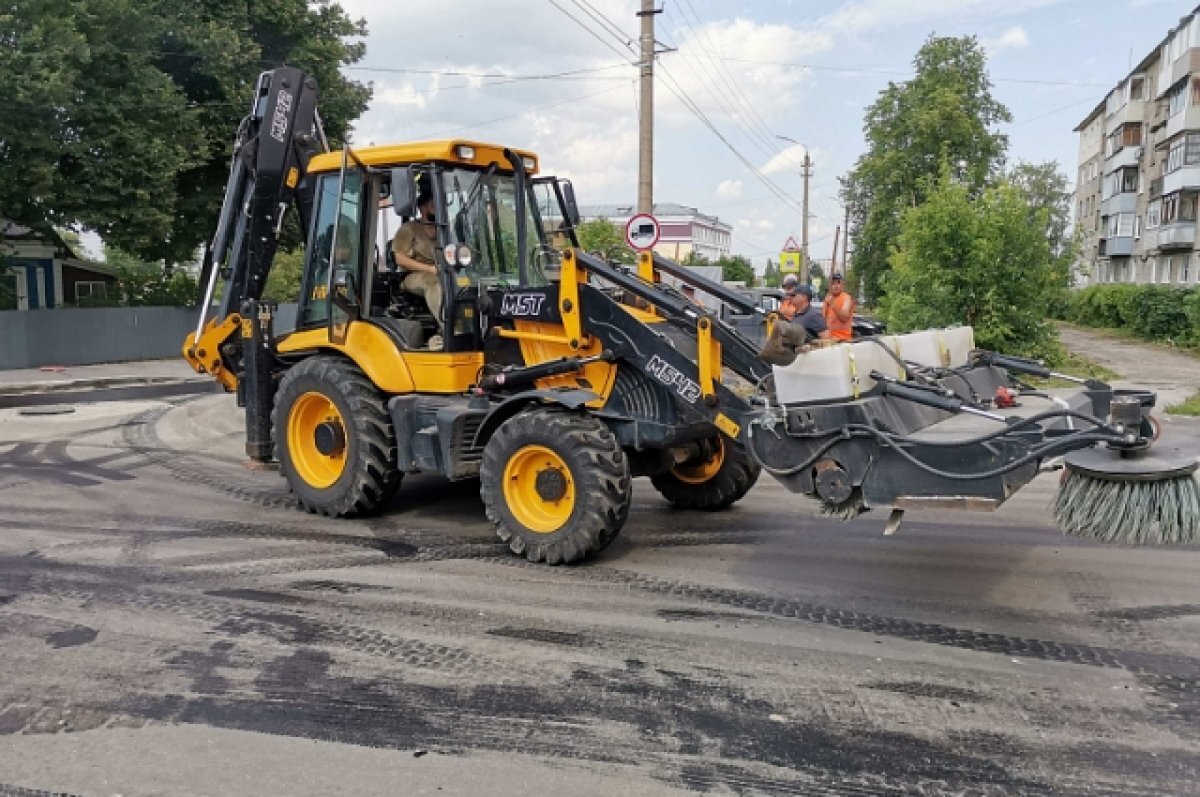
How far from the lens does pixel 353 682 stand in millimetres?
4562

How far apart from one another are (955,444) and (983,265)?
1352 cm

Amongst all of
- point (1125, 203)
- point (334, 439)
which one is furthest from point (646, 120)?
point (1125, 203)

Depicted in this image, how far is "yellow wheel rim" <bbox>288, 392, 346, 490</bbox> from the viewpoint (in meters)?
7.80

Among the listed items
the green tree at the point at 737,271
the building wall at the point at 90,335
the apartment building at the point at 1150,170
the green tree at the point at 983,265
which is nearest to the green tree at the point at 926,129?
the apartment building at the point at 1150,170

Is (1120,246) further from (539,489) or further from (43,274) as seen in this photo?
(539,489)

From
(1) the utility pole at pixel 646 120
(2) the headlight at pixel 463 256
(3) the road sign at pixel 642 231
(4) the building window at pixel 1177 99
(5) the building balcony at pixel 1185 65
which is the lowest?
(2) the headlight at pixel 463 256

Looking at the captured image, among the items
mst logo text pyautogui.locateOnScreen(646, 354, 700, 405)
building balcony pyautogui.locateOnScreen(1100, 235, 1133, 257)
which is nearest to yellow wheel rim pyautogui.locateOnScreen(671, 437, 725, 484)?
mst logo text pyautogui.locateOnScreen(646, 354, 700, 405)

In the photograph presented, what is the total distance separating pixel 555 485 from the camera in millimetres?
6391

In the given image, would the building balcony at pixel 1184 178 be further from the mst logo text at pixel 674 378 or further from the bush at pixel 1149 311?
the mst logo text at pixel 674 378

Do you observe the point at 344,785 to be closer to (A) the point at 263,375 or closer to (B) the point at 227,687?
(B) the point at 227,687

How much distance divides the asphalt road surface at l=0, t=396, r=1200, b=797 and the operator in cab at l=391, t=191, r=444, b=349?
1766 mm

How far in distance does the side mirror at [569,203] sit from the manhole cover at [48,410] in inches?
389

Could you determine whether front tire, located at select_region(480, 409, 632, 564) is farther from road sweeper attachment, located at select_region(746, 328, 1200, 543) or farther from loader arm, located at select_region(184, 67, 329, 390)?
loader arm, located at select_region(184, 67, 329, 390)

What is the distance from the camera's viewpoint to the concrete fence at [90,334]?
73.9ft
